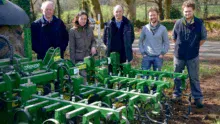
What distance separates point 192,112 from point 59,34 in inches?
113

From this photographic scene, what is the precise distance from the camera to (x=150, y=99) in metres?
4.05

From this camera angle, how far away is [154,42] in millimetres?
6012

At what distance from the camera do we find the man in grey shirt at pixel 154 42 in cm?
598

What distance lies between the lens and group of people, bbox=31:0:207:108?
5.75 m

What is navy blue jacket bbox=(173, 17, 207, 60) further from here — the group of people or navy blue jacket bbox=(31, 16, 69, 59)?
navy blue jacket bbox=(31, 16, 69, 59)

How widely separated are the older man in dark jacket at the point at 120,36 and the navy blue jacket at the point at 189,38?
0.91 metres

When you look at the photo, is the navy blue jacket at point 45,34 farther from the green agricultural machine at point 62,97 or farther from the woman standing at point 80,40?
the green agricultural machine at point 62,97

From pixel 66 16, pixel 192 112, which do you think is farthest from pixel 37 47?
pixel 66 16

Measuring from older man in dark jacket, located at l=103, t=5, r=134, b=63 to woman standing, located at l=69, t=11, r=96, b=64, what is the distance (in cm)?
36

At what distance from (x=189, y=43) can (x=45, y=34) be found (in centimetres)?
269

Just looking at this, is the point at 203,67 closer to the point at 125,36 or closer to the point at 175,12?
the point at 125,36

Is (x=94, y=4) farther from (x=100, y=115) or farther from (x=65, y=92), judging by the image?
(x=100, y=115)

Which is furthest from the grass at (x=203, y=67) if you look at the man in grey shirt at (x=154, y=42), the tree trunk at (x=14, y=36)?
the tree trunk at (x=14, y=36)

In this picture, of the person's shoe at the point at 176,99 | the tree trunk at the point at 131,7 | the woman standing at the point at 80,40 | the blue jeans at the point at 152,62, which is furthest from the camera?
the tree trunk at the point at 131,7
